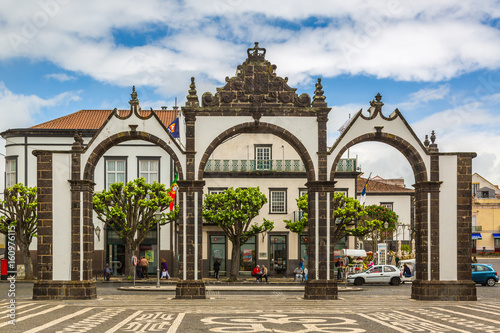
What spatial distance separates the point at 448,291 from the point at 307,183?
6.04 m

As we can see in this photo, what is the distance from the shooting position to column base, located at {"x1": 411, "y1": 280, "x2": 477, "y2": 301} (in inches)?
879

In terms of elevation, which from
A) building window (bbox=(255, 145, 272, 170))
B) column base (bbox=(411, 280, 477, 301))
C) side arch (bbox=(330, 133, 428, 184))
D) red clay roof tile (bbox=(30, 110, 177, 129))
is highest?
red clay roof tile (bbox=(30, 110, 177, 129))

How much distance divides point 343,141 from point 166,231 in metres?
20.4

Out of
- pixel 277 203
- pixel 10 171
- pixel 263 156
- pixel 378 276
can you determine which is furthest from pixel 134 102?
pixel 10 171

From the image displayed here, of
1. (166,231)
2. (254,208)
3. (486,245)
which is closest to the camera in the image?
(254,208)

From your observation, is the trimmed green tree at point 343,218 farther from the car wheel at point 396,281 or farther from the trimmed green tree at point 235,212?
the car wheel at point 396,281

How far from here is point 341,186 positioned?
42.4 m

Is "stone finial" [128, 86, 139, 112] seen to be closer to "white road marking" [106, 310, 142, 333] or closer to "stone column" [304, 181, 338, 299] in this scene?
"stone column" [304, 181, 338, 299]

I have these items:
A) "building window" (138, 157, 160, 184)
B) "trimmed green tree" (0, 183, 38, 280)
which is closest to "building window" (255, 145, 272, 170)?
"building window" (138, 157, 160, 184)

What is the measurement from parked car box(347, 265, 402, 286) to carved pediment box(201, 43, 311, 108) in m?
15.3

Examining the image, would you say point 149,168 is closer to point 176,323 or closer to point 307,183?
point 307,183

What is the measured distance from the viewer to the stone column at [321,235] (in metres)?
22.3

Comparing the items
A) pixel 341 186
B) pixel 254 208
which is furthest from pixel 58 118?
pixel 341 186

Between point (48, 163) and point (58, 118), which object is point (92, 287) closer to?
point (48, 163)
